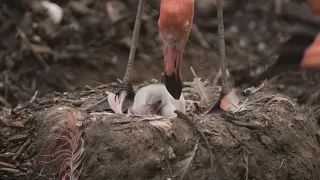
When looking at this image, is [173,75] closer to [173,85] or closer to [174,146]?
[173,85]

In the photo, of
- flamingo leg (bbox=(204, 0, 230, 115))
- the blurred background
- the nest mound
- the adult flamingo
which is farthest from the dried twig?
the blurred background

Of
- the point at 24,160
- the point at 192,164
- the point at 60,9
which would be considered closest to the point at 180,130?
the point at 192,164

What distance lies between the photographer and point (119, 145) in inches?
129

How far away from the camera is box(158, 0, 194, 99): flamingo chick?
3.54 meters

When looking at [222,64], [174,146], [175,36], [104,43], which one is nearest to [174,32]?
[175,36]

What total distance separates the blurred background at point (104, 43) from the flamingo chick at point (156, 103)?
1971 millimetres

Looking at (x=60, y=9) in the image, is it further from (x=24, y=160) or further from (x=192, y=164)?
(x=192, y=164)

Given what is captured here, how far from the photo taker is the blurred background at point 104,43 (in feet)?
20.5

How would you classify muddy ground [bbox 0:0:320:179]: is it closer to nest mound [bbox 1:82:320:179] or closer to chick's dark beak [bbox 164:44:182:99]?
nest mound [bbox 1:82:320:179]

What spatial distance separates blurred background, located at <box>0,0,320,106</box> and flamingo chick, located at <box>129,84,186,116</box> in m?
1.97

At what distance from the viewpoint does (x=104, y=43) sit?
265 inches

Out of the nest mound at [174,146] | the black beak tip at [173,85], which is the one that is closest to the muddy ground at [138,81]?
the nest mound at [174,146]

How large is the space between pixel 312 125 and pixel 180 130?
97 cm

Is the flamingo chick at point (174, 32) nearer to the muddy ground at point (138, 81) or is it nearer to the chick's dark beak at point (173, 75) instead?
the chick's dark beak at point (173, 75)
